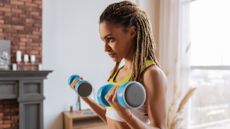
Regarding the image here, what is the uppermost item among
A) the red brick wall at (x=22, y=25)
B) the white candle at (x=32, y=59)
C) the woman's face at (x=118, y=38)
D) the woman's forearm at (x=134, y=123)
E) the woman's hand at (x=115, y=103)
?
the red brick wall at (x=22, y=25)

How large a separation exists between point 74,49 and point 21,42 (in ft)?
2.44

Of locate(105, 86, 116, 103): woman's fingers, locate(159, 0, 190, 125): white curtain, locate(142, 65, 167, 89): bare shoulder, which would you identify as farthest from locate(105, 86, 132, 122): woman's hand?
locate(159, 0, 190, 125): white curtain

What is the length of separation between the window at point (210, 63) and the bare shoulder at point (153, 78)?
8.04 ft

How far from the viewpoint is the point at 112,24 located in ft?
2.92

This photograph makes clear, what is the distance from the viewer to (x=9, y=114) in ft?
9.27

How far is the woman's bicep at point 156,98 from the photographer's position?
80 cm

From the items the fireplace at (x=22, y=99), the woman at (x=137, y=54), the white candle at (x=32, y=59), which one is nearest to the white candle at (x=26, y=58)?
the white candle at (x=32, y=59)

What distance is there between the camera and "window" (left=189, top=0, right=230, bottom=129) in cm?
296

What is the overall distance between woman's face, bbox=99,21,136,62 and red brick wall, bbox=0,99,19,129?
2.36 meters

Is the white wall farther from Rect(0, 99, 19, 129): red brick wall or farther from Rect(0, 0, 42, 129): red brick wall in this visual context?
Rect(0, 99, 19, 129): red brick wall

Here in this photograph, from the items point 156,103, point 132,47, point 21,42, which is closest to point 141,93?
point 156,103

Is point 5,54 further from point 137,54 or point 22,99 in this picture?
point 137,54

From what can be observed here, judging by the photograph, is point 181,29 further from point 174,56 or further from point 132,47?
point 132,47

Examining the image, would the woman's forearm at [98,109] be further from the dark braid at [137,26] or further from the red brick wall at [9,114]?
the red brick wall at [9,114]
